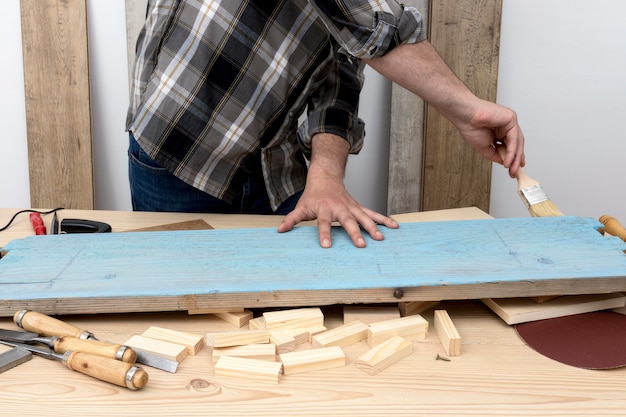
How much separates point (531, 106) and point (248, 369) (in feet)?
8.41

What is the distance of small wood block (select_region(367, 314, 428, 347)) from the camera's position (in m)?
1.05

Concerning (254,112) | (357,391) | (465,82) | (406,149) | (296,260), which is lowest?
(357,391)

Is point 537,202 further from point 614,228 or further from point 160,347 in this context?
point 160,347

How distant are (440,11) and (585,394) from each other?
228cm

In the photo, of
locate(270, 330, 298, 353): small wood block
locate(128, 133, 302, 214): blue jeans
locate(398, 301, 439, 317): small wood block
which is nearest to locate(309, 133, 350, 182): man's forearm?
locate(128, 133, 302, 214): blue jeans

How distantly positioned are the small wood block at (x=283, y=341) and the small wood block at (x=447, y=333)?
243 mm

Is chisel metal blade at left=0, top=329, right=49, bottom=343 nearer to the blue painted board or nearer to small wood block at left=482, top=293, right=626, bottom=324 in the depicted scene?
the blue painted board

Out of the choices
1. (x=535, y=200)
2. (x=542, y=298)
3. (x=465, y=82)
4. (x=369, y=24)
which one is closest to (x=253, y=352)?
(x=542, y=298)

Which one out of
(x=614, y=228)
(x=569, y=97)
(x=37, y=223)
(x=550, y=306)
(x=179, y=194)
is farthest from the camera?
(x=569, y=97)

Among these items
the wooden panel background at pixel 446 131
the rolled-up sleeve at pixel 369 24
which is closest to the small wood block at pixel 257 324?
the rolled-up sleeve at pixel 369 24

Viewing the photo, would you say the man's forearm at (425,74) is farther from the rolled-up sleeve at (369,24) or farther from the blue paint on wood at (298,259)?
the blue paint on wood at (298,259)

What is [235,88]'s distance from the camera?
1740 mm

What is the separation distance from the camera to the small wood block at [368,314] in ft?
3.67

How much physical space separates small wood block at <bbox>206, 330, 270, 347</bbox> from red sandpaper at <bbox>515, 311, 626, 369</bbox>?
439 millimetres
